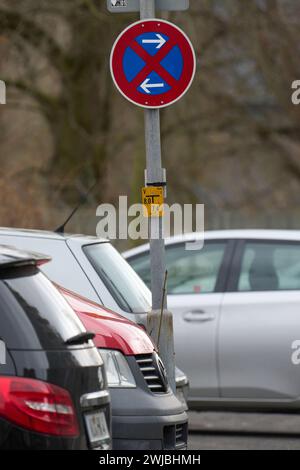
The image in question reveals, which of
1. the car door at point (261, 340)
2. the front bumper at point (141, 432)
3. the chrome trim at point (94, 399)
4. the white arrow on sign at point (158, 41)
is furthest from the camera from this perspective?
the car door at point (261, 340)

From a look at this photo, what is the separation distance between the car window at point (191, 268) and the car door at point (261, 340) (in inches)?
13.1

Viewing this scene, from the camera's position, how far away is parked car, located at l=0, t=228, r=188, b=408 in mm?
8734

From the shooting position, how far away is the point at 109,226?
19.2 m

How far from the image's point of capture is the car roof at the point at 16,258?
229 inches

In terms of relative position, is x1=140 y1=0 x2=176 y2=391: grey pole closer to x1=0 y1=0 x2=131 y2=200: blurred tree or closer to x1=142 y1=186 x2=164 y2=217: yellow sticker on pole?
x1=142 y1=186 x2=164 y2=217: yellow sticker on pole

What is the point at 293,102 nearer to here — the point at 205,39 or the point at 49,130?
the point at 205,39

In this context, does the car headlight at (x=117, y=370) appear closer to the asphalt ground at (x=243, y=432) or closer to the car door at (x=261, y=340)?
the asphalt ground at (x=243, y=432)

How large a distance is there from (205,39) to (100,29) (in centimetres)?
178

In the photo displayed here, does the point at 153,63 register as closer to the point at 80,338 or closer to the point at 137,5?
the point at 137,5

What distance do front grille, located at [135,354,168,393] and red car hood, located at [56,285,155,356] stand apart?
0.04 m

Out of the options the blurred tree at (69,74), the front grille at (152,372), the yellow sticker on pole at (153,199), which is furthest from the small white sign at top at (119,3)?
the blurred tree at (69,74)

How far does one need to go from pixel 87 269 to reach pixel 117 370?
127 cm

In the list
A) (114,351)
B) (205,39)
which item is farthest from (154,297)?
Answer: (205,39)
